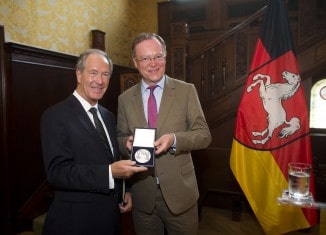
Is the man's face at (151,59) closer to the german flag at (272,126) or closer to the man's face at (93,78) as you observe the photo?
the man's face at (93,78)

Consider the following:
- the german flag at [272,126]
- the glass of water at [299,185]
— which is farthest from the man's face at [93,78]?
the german flag at [272,126]

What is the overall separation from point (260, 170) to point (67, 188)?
5.55 ft

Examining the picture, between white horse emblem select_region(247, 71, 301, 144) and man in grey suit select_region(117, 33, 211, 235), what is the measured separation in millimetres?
979

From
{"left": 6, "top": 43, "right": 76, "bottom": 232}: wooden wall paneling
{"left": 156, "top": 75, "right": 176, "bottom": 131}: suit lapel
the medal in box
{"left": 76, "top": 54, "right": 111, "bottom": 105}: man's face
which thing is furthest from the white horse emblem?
{"left": 6, "top": 43, "right": 76, "bottom": 232}: wooden wall paneling

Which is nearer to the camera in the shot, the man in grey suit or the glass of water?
the glass of water

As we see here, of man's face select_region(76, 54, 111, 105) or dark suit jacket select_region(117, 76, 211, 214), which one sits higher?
man's face select_region(76, 54, 111, 105)

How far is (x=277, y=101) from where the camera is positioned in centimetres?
232

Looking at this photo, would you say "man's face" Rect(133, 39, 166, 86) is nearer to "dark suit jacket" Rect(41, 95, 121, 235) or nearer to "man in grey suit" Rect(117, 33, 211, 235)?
"man in grey suit" Rect(117, 33, 211, 235)

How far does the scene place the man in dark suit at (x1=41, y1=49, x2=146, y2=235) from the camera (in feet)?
4.08

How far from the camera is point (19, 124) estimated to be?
9.20ft

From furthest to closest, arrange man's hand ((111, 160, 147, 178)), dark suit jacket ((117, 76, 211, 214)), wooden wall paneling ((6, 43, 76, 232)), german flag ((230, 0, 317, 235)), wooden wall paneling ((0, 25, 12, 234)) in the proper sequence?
wooden wall paneling ((6, 43, 76, 232))
wooden wall paneling ((0, 25, 12, 234))
german flag ((230, 0, 317, 235))
dark suit jacket ((117, 76, 211, 214))
man's hand ((111, 160, 147, 178))

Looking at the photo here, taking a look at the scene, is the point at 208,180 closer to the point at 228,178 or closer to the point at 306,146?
the point at 228,178

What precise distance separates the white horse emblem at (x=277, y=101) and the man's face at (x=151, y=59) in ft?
3.82

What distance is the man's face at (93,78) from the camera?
1.42 meters
